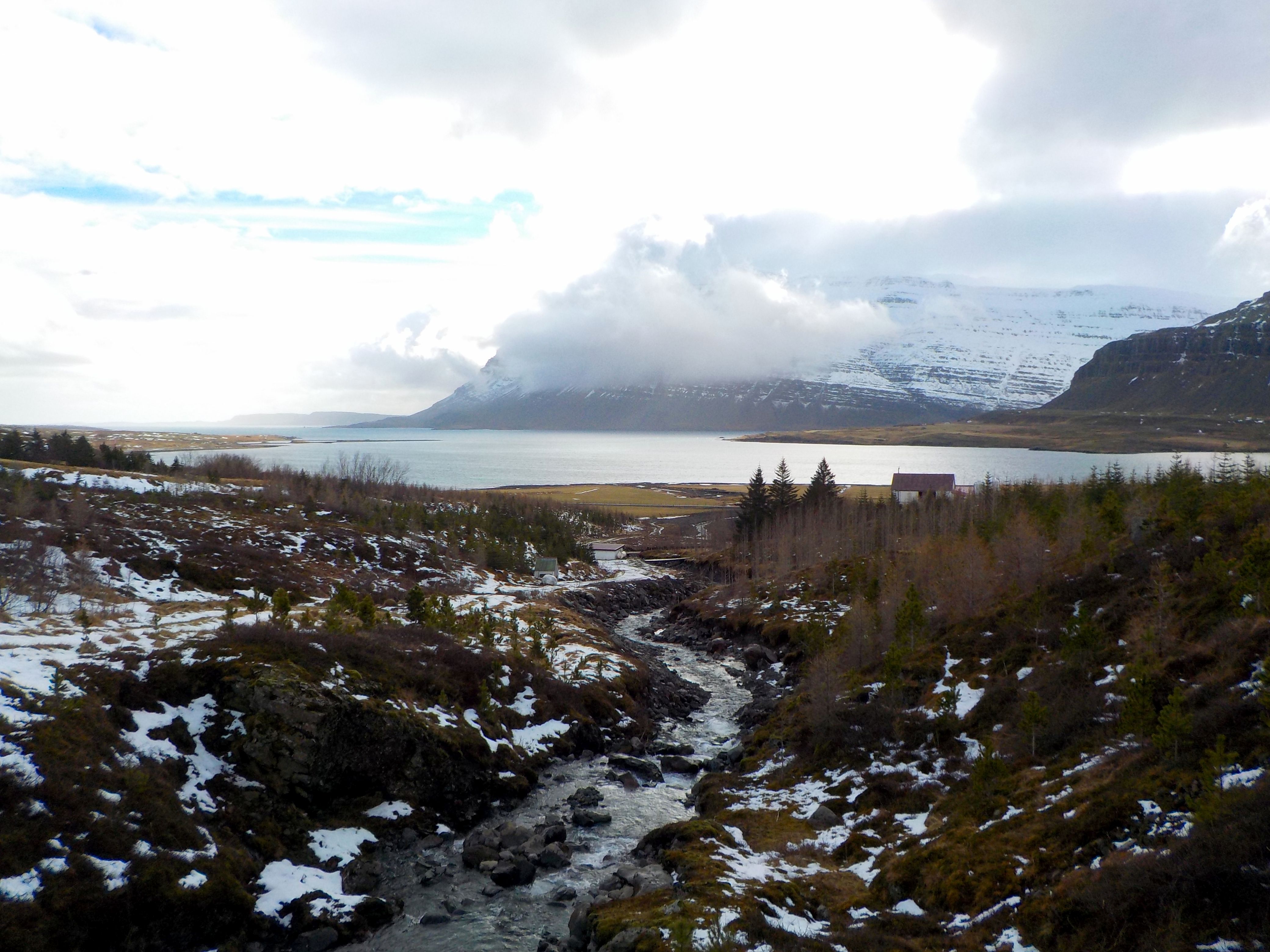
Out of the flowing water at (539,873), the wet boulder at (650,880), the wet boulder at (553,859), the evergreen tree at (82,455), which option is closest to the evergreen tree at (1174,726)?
the wet boulder at (650,880)

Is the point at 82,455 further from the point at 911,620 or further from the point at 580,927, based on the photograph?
the point at 911,620

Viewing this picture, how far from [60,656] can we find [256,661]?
5875 mm

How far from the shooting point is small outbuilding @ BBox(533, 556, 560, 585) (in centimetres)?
8131

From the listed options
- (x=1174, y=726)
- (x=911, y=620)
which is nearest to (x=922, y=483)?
(x=911, y=620)

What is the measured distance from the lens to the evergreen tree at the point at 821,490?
98312mm

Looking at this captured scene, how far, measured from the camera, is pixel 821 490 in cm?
10050

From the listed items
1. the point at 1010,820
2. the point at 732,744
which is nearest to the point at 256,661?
the point at 732,744

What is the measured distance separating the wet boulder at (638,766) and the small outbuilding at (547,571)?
48.7m

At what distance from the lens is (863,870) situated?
19.9 metres

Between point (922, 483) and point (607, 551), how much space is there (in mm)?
53721

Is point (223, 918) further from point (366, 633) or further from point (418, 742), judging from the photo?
point (366, 633)

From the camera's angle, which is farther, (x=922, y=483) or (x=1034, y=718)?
(x=922, y=483)

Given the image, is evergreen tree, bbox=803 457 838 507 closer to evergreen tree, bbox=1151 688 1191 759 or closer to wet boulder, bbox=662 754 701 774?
wet boulder, bbox=662 754 701 774

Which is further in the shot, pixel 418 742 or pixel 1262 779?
pixel 418 742
